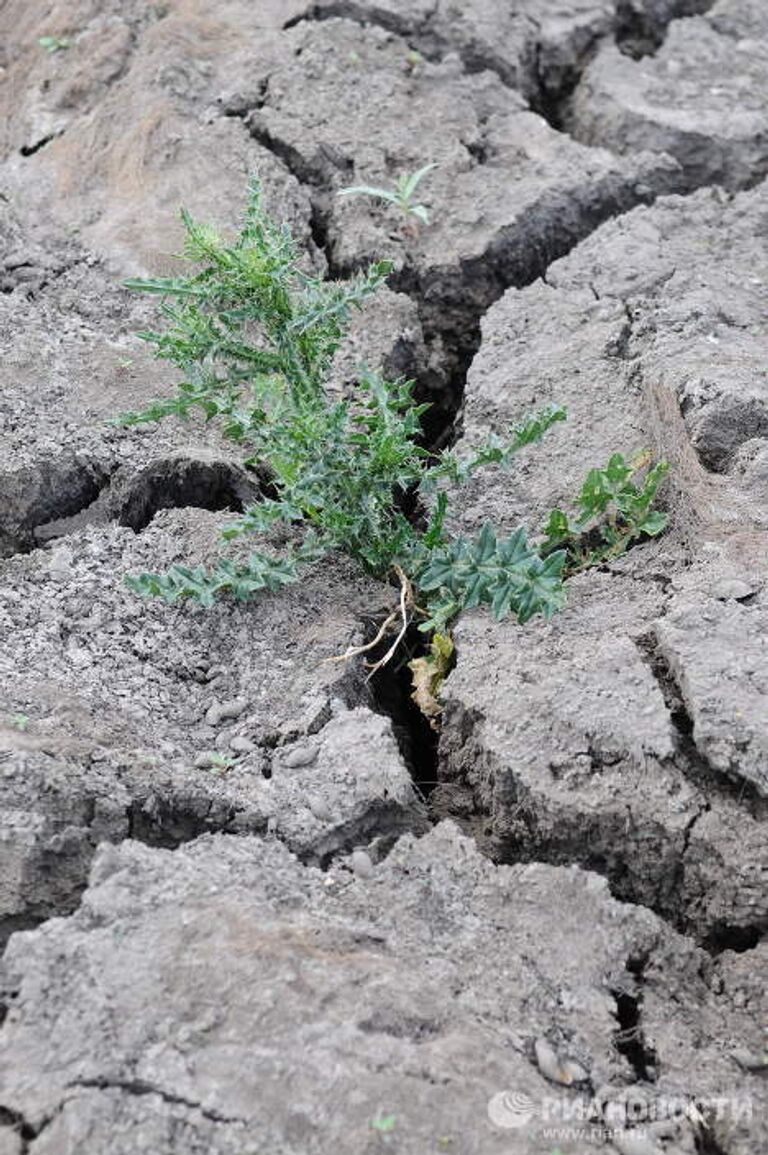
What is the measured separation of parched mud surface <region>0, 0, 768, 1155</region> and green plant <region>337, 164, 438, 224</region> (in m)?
0.08

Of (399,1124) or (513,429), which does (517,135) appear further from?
(399,1124)

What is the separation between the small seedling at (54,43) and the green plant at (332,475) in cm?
193

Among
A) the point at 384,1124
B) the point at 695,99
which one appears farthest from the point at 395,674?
the point at 695,99

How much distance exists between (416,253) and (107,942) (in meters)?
2.18

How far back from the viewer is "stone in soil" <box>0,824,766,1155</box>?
1.66 m

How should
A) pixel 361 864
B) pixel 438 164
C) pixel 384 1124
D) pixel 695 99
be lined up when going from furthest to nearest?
pixel 695 99, pixel 438 164, pixel 361 864, pixel 384 1124

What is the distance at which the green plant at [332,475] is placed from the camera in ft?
7.89

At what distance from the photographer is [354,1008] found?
1780mm

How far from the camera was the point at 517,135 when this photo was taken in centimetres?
379

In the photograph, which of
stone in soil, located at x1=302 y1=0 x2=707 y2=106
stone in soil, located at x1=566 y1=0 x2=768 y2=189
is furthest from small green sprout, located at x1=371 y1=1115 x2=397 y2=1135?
stone in soil, located at x1=302 y1=0 x2=707 y2=106

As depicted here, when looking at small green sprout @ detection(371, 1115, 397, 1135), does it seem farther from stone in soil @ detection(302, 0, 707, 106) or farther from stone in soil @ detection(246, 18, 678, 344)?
stone in soil @ detection(302, 0, 707, 106)

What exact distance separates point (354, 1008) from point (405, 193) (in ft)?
7.23

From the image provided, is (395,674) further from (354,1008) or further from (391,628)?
(354,1008)

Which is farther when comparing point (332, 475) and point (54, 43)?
point (54, 43)
